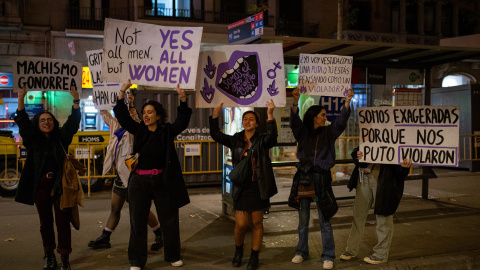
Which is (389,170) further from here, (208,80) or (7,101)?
(7,101)

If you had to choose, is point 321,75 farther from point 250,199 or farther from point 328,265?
point 328,265

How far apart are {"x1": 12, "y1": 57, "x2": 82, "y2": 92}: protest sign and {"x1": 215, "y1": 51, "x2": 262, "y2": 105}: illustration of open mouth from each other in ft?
6.10

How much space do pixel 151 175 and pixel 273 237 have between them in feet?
8.18

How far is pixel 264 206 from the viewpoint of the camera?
217 inches

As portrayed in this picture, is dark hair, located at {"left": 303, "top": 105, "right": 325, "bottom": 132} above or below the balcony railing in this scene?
below

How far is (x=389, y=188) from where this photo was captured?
5.72 metres

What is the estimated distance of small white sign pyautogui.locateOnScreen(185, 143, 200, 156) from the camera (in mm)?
11672

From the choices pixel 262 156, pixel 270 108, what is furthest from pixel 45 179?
pixel 270 108

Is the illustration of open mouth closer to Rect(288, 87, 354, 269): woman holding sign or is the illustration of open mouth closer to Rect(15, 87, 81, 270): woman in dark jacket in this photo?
Rect(288, 87, 354, 269): woman holding sign

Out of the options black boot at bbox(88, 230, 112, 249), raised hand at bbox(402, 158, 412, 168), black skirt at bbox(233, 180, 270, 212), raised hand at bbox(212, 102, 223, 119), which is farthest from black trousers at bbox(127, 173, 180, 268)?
raised hand at bbox(402, 158, 412, 168)

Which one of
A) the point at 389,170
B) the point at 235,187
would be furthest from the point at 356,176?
the point at 235,187

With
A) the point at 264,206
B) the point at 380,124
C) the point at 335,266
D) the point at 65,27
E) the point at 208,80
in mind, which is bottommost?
the point at 335,266

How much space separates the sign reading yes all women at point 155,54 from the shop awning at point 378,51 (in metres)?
1.62

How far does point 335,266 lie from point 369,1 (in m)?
21.3
